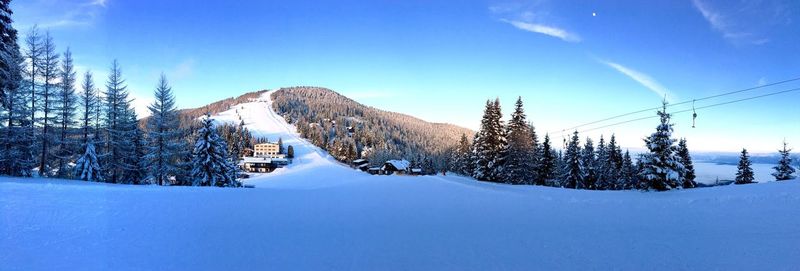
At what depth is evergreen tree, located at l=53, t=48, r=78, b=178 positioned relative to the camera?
28.0m

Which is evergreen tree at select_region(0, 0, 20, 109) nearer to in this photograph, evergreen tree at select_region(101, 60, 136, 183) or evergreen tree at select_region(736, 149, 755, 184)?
evergreen tree at select_region(101, 60, 136, 183)

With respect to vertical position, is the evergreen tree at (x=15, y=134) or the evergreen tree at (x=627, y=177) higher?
the evergreen tree at (x=15, y=134)

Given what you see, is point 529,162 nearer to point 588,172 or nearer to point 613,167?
point 588,172

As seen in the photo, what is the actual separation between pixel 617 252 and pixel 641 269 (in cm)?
112

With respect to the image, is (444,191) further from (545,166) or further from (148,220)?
(545,166)

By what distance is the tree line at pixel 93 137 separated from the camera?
26.1m

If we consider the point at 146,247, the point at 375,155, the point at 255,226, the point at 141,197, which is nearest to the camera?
the point at 146,247

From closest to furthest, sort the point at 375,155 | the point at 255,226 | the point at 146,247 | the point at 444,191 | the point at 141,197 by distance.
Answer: the point at 146,247, the point at 255,226, the point at 141,197, the point at 444,191, the point at 375,155

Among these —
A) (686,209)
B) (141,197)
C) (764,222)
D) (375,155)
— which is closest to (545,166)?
(686,209)

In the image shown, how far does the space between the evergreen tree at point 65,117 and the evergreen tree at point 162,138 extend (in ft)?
16.9

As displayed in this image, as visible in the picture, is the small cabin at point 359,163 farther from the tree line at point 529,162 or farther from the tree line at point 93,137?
the tree line at point 93,137

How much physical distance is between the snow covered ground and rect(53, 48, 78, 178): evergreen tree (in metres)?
16.7

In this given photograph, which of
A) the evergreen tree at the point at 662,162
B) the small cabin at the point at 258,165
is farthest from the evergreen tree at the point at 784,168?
the small cabin at the point at 258,165

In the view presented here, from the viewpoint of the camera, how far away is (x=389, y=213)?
13422mm
